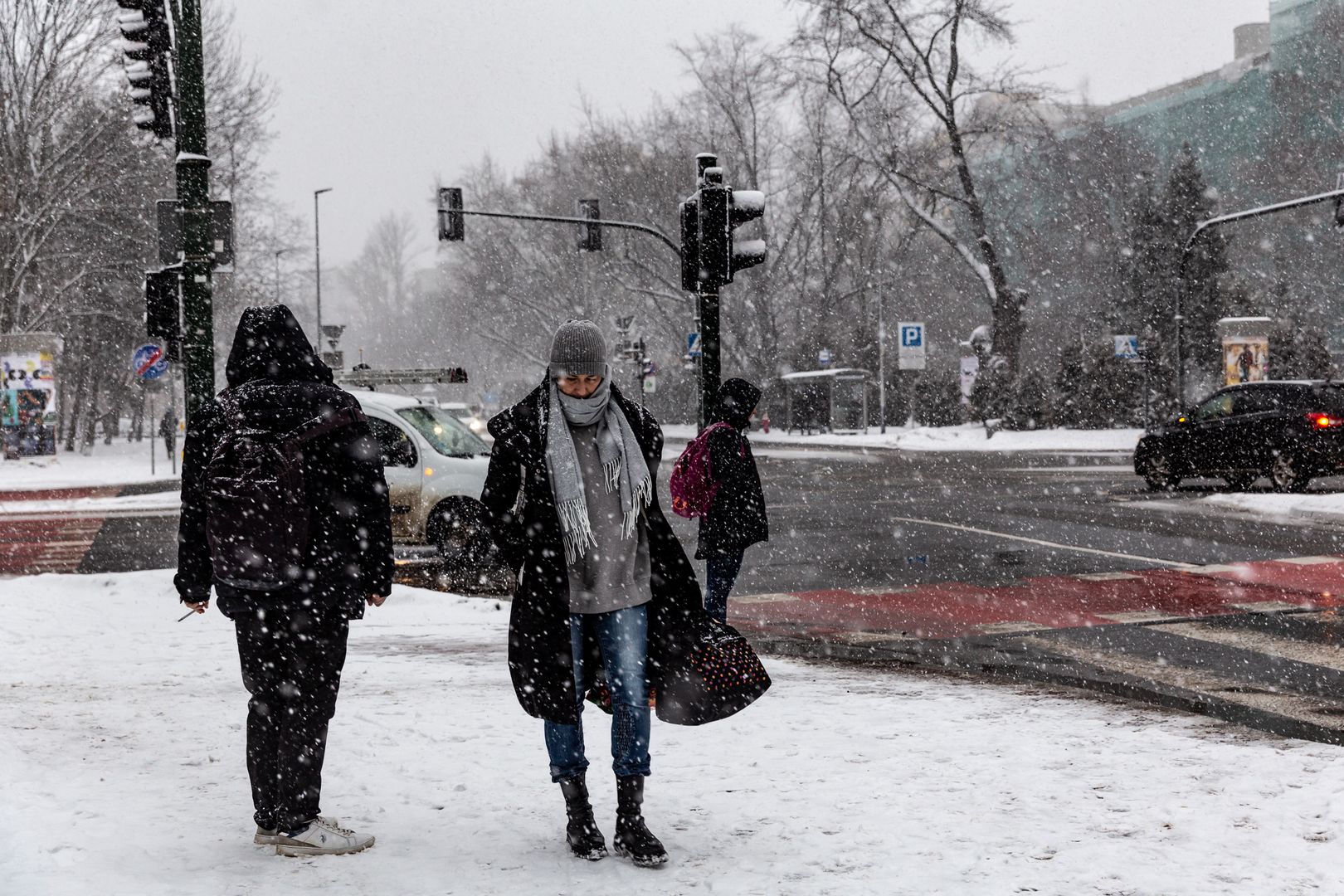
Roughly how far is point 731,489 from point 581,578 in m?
3.36

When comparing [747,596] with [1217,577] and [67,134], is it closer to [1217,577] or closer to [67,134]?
[1217,577]

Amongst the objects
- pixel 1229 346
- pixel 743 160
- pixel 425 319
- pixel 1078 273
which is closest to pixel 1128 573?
pixel 1229 346

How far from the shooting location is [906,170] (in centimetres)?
4512

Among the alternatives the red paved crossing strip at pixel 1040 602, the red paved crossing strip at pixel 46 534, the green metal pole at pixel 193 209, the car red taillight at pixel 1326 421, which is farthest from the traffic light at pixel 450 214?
the red paved crossing strip at pixel 1040 602

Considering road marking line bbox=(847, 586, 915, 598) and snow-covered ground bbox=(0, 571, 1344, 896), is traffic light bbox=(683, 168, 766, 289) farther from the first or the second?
road marking line bbox=(847, 586, 915, 598)

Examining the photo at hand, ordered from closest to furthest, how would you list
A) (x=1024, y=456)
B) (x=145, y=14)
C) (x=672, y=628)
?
1. (x=672, y=628)
2. (x=145, y=14)
3. (x=1024, y=456)

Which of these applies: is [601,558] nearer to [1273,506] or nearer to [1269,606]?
[1269,606]

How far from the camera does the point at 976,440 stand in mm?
40812

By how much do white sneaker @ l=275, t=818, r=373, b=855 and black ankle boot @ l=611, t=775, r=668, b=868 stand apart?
832 mm

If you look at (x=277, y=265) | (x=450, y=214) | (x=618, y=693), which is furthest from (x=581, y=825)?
(x=277, y=265)

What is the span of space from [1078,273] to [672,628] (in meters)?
69.5

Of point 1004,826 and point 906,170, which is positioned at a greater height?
point 906,170

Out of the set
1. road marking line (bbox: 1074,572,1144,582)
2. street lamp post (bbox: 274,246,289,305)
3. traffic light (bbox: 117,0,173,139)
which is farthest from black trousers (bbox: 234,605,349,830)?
street lamp post (bbox: 274,246,289,305)

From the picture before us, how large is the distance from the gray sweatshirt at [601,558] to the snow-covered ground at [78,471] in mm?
26148
